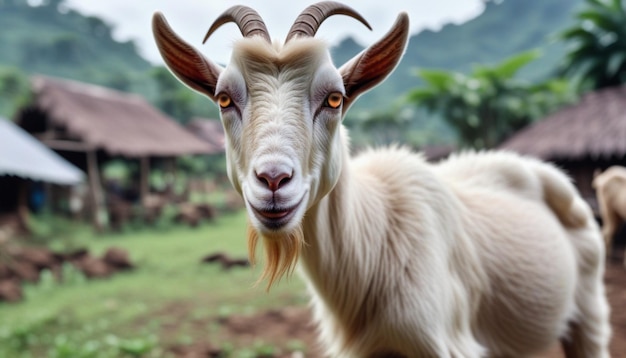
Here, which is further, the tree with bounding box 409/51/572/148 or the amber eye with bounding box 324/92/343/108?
the tree with bounding box 409/51/572/148

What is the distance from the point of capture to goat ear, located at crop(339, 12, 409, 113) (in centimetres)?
146

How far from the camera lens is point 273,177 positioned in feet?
4.03

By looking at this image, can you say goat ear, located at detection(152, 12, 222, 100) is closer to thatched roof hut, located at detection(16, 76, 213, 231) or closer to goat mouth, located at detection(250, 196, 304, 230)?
goat mouth, located at detection(250, 196, 304, 230)

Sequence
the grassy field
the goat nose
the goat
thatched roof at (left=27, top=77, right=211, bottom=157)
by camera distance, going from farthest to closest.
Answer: thatched roof at (left=27, top=77, right=211, bottom=157) → the goat → the grassy field → the goat nose

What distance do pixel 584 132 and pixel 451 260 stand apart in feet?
28.9

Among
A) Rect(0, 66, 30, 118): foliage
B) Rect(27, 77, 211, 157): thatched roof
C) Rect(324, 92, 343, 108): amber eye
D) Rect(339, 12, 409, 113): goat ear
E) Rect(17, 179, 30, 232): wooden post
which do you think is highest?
Rect(0, 66, 30, 118): foliage

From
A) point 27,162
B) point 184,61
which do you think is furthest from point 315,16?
point 27,162

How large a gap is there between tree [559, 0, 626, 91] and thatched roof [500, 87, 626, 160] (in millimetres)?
2149

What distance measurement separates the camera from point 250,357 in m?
3.89

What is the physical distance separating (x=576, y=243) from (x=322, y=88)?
221cm

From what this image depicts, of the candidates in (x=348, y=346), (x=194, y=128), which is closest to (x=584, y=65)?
(x=348, y=346)

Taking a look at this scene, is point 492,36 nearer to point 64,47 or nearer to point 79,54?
point 79,54

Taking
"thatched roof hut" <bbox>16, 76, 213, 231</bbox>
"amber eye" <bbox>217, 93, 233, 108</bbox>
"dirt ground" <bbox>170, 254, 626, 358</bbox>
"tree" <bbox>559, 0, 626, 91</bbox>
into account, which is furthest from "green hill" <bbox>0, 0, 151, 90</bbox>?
"amber eye" <bbox>217, 93, 233, 108</bbox>

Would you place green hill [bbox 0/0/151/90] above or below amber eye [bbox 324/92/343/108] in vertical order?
above
